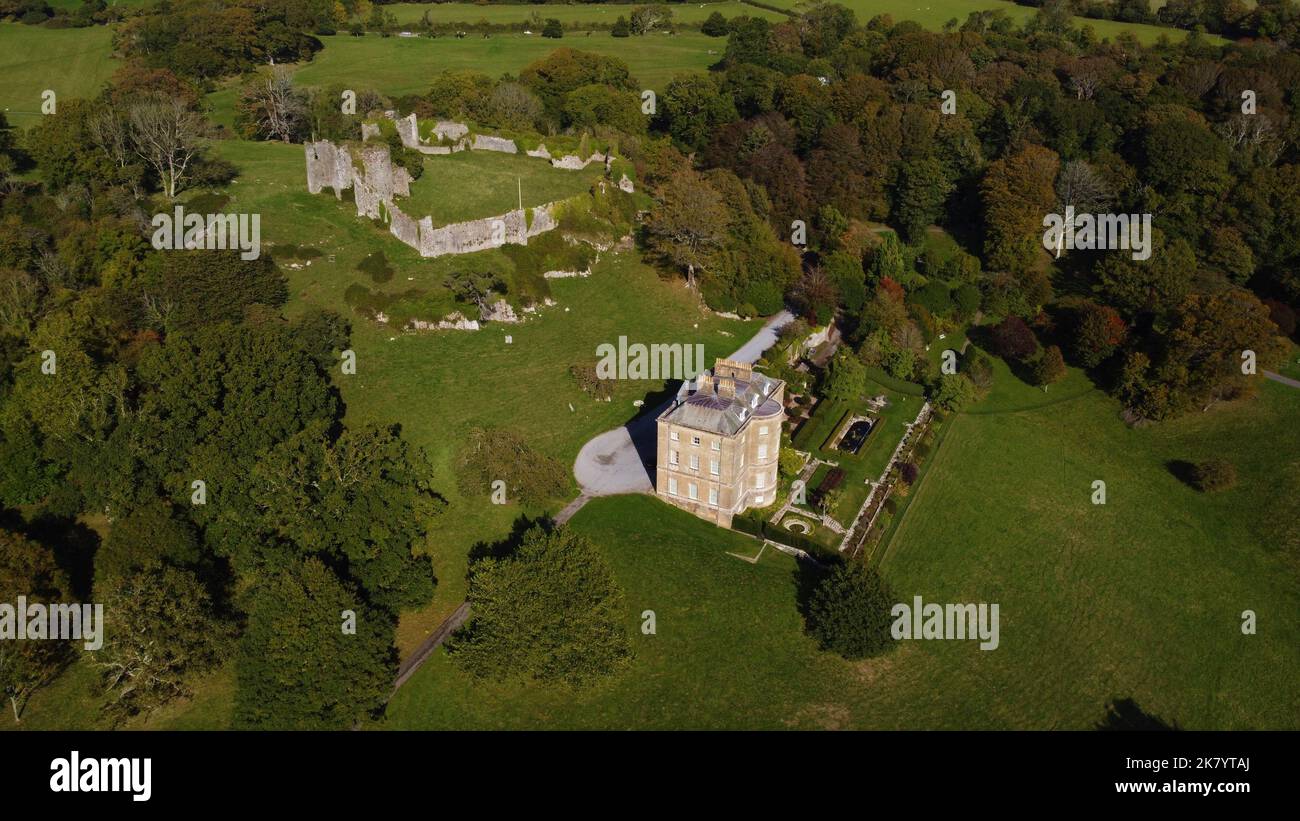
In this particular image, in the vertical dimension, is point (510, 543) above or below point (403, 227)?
below

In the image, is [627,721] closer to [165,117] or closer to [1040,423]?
[1040,423]

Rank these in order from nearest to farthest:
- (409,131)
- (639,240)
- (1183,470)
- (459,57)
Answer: (1183,470), (639,240), (409,131), (459,57)

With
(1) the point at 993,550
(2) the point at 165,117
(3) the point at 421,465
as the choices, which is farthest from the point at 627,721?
(2) the point at 165,117

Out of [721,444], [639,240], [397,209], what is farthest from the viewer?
[639,240]

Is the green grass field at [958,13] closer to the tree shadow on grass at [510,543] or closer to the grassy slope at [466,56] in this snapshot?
the grassy slope at [466,56]
